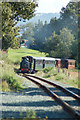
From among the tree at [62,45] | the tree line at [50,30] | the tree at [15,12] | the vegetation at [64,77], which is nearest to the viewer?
the tree at [15,12]

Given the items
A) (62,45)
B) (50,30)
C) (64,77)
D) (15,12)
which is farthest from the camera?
(50,30)

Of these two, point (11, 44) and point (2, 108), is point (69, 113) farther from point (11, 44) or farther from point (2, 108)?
point (11, 44)

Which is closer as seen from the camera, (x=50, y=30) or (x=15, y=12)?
(x=15, y=12)

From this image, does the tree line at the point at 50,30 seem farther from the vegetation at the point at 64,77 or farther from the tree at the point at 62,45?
the vegetation at the point at 64,77

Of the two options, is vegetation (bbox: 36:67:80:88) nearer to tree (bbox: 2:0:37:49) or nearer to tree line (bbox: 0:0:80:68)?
tree line (bbox: 0:0:80:68)

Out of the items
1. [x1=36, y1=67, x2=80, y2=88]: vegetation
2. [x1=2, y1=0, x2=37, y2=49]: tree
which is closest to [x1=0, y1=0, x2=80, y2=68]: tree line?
[x1=2, y1=0, x2=37, y2=49]: tree

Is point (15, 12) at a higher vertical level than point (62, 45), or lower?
higher

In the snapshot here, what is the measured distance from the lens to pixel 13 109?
739cm

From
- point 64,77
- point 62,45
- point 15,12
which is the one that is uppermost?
point 15,12

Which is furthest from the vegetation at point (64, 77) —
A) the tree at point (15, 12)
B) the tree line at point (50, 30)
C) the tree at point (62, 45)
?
the tree at point (62, 45)

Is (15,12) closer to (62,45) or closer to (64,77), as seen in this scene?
(64,77)

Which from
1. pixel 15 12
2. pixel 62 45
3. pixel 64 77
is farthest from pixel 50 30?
pixel 15 12

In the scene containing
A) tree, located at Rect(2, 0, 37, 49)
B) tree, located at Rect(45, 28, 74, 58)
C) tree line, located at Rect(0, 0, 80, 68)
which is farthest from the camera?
tree, located at Rect(45, 28, 74, 58)

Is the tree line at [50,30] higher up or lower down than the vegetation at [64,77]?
higher up
